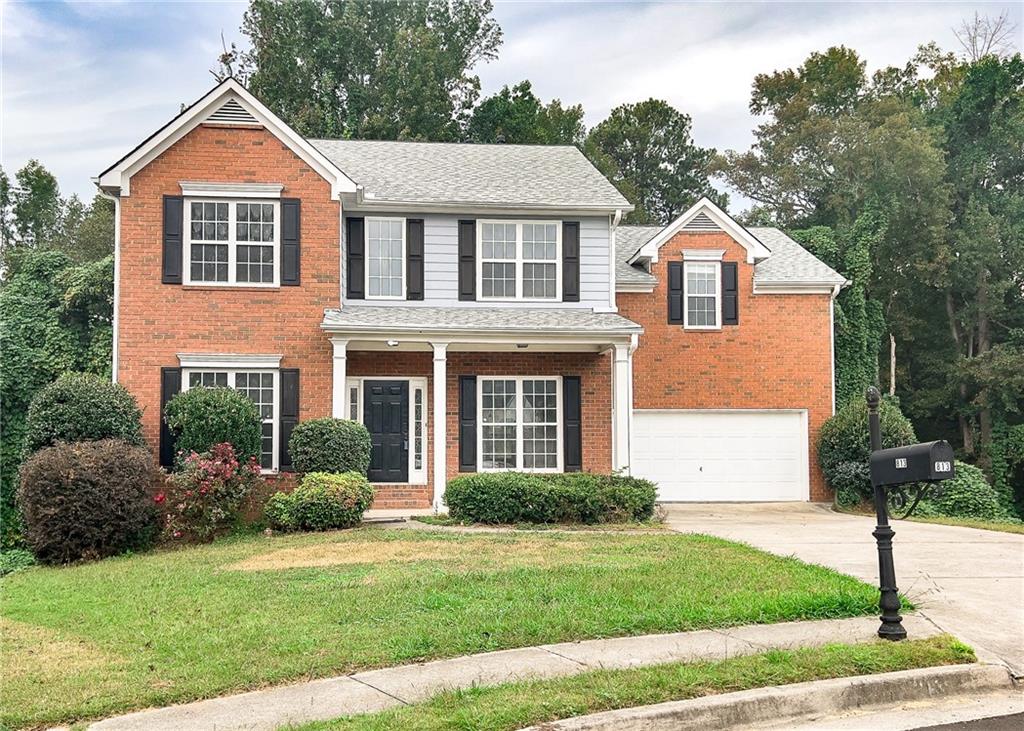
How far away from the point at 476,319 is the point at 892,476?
12.0m

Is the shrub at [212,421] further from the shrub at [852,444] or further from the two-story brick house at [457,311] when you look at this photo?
the shrub at [852,444]

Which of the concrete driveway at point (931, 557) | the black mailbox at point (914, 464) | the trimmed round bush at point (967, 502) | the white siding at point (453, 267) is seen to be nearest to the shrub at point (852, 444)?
the concrete driveway at point (931, 557)

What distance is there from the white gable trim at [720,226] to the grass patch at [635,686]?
15.4 m

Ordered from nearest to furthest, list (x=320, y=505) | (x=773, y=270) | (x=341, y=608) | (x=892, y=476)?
(x=892, y=476) → (x=341, y=608) → (x=320, y=505) → (x=773, y=270)

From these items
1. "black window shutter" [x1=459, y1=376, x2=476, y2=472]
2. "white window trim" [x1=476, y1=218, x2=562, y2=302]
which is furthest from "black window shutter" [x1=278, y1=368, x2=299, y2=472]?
"white window trim" [x1=476, y1=218, x2=562, y2=302]

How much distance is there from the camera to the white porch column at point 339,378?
1770 cm

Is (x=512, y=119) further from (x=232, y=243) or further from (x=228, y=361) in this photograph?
(x=228, y=361)

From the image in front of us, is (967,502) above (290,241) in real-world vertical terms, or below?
below

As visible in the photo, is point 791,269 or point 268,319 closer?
point 268,319

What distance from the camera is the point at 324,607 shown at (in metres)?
8.88

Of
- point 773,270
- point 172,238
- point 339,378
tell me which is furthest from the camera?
point 773,270

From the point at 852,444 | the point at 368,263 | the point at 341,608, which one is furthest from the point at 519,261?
the point at 341,608

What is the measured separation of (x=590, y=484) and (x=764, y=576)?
6581 mm

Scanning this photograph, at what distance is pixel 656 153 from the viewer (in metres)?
46.6
